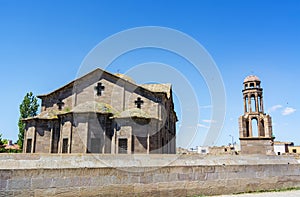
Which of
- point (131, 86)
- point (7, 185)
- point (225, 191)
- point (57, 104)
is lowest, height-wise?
point (225, 191)

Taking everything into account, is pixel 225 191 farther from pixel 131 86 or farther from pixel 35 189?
pixel 131 86

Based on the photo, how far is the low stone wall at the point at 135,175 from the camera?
629 cm

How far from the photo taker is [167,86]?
105 feet

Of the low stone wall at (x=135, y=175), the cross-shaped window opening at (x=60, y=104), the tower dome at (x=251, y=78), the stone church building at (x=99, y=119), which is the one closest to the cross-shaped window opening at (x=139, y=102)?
the stone church building at (x=99, y=119)

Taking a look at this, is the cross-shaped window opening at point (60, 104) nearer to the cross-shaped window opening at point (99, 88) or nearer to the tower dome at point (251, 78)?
the cross-shaped window opening at point (99, 88)

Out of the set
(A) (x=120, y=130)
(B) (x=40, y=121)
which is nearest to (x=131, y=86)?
(A) (x=120, y=130)

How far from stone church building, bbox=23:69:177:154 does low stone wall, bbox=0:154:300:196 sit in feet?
43.5

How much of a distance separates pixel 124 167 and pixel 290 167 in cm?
663

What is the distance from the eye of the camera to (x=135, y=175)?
24.1 ft

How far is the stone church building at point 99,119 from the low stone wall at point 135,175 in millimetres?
13264

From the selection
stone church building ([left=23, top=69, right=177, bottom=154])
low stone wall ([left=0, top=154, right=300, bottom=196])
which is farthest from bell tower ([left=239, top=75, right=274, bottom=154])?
low stone wall ([left=0, top=154, right=300, bottom=196])

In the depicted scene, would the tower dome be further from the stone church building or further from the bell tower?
the stone church building

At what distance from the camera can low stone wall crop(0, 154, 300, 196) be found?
6.29 m

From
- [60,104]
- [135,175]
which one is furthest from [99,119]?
[135,175]
